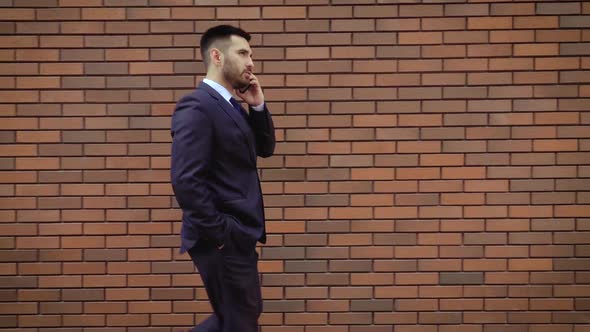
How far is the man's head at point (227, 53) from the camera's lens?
3215 millimetres

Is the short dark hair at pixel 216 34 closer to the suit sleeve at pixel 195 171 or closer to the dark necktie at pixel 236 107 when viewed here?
the dark necktie at pixel 236 107

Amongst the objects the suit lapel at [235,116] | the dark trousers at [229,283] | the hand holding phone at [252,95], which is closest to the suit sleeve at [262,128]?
the hand holding phone at [252,95]

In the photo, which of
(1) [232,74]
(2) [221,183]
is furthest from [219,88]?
(2) [221,183]

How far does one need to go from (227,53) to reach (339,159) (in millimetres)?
1214

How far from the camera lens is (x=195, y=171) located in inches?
116

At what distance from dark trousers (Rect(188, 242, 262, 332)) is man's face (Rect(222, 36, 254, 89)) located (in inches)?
30.6

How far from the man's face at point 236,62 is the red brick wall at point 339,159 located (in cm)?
92

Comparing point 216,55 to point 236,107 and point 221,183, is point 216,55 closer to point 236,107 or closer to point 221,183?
point 236,107

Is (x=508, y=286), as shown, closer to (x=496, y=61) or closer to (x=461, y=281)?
(x=461, y=281)

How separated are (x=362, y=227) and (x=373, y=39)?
1129 mm

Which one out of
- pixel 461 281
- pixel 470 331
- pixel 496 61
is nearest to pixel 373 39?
pixel 496 61

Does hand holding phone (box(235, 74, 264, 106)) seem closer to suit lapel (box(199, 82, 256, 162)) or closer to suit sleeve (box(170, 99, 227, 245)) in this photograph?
suit lapel (box(199, 82, 256, 162))

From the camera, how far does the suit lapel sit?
3117 mm

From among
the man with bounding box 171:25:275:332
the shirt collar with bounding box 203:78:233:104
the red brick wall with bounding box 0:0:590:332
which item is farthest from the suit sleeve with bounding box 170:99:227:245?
the red brick wall with bounding box 0:0:590:332
